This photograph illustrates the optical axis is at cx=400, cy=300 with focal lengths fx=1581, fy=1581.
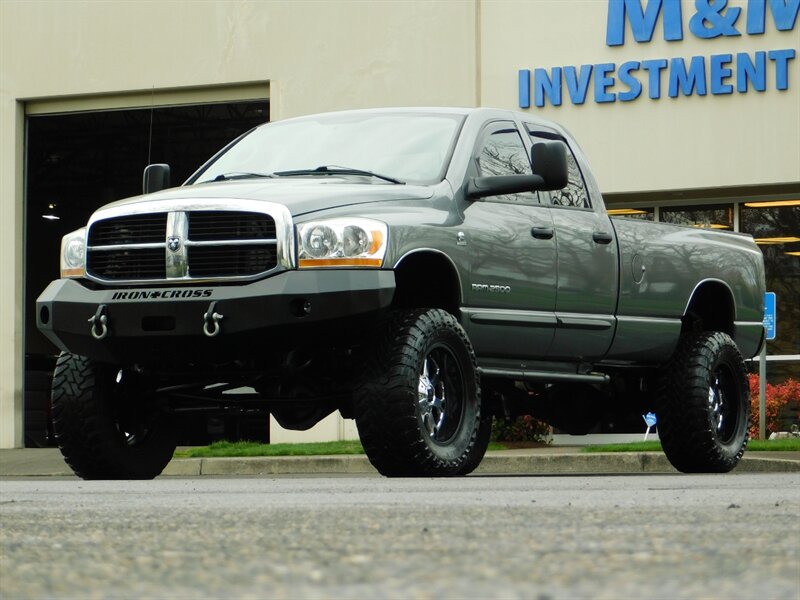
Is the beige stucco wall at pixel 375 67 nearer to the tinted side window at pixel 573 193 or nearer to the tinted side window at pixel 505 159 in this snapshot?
the tinted side window at pixel 573 193

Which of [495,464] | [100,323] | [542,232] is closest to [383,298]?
[100,323]

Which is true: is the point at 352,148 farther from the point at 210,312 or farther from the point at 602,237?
the point at 210,312

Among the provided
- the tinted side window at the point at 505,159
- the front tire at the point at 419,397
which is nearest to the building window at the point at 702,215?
the tinted side window at the point at 505,159

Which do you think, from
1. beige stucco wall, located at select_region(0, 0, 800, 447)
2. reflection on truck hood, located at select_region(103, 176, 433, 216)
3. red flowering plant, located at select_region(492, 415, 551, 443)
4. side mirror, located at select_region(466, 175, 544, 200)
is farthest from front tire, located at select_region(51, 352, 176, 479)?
beige stucco wall, located at select_region(0, 0, 800, 447)

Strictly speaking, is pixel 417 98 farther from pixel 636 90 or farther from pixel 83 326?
pixel 83 326

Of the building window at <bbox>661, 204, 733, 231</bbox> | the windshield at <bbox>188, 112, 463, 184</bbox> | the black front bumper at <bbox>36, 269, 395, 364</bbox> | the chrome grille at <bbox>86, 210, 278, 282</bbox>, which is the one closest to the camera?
the black front bumper at <bbox>36, 269, 395, 364</bbox>

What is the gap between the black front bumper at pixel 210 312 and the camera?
7.62 meters

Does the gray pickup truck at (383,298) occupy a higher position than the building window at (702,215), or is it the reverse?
the building window at (702,215)

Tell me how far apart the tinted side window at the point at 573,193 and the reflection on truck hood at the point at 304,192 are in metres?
1.42

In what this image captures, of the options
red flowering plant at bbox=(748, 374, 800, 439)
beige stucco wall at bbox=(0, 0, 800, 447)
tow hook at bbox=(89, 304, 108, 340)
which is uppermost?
beige stucco wall at bbox=(0, 0, 800, 447)

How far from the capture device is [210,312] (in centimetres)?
771

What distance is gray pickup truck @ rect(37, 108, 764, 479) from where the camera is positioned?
773 centimetres

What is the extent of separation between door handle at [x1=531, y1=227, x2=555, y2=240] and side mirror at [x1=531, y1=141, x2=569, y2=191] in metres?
0.38

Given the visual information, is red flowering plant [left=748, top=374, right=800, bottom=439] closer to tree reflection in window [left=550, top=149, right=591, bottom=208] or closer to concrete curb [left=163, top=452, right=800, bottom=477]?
concrete curb [left=163, top=452, right=800, bottom=477]
